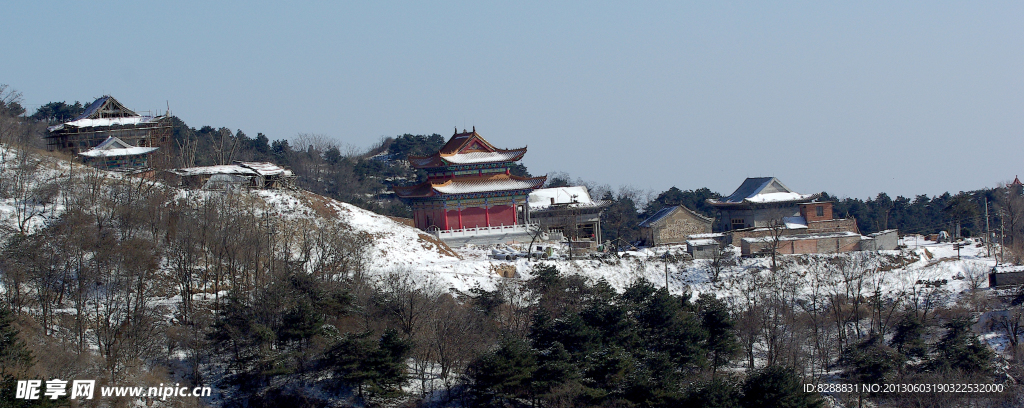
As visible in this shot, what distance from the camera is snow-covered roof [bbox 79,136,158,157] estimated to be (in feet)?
140

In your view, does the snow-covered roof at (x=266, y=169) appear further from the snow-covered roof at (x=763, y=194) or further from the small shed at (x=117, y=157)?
the snow-covered roof at (x=763, y=194)

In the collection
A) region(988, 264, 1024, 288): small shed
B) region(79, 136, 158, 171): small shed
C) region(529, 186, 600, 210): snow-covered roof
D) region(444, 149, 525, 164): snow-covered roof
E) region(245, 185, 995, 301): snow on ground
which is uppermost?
region(79, 136, 158, 171): small shed

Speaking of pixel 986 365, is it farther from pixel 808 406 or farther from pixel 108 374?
pixel 108 374

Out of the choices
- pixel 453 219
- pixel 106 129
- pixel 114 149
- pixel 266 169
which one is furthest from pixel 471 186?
pixel 106 129

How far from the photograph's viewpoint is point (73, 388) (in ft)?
75.5

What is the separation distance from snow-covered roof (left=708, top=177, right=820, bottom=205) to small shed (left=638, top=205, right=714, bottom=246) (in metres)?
2.36

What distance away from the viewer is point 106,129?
47156 millimetres

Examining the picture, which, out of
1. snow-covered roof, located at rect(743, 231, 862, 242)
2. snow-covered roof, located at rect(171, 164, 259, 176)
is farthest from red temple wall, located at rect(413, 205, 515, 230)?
snow-covered roof, located at rect(743, 231, 862, 242)

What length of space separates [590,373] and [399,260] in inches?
479

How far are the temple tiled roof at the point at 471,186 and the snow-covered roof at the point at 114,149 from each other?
43.0 ft

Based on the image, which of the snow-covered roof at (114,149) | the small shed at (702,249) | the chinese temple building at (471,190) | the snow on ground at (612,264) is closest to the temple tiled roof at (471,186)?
the chinese temple building at (471,190)

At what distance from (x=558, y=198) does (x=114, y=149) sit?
23105mm

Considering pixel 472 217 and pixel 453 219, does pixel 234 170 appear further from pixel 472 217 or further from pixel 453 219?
pixel 472 217

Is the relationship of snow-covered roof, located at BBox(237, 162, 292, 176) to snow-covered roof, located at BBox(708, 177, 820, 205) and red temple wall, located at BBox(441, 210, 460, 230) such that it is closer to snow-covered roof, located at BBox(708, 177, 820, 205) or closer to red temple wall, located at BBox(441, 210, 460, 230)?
red temple wall, located at BBox(441, 210, 460, 230)
